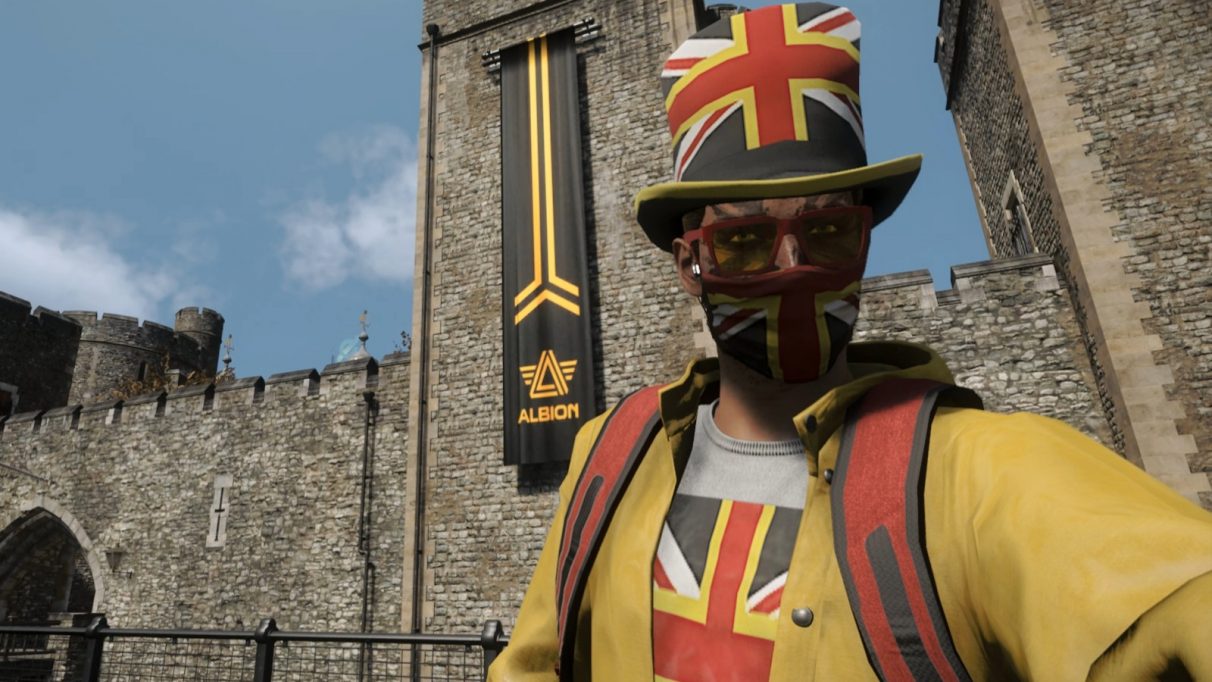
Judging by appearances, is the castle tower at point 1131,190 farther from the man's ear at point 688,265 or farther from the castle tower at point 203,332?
the castle tower at point 203,332

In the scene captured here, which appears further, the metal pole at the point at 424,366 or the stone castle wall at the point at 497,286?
the metal pole at the point at 424,366

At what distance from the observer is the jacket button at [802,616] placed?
903 mm

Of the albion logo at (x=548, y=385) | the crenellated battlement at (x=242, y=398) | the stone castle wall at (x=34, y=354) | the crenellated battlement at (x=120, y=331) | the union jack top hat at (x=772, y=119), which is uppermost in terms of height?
the crenellated battlement at (x=120, y=331)

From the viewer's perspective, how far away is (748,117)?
3.93ft

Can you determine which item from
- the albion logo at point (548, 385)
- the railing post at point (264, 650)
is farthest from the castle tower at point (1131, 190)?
the railing post at point (264, 650)

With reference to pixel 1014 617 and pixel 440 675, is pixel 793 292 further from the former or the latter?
pixel 440 675

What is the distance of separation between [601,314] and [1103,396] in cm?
640

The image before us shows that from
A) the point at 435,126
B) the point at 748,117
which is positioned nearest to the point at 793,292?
the point at 748,117

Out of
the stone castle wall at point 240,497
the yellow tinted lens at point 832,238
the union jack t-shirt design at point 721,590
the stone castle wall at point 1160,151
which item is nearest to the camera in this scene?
the union jack t-shirt design at point 721,590

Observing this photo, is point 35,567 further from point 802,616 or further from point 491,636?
point 802,616

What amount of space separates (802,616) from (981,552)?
264 mm

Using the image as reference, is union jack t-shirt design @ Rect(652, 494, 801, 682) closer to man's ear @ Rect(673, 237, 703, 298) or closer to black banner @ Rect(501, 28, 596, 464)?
man's ear @ Rect(673, 237, 703, 298)

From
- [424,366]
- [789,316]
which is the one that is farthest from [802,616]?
[424,366]

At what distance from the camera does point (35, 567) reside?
14945 mm
